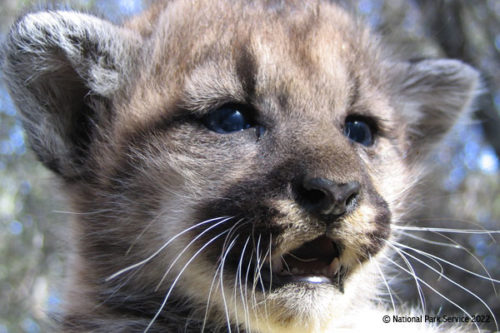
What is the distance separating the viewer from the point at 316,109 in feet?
10.2

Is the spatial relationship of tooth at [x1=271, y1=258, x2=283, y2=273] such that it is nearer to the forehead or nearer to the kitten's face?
the kitten's face

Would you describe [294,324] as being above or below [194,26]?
below

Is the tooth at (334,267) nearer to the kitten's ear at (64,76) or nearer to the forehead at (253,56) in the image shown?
the forehead at (253,56)

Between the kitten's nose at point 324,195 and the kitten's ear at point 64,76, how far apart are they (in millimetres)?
1652

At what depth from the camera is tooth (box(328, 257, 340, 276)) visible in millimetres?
2727

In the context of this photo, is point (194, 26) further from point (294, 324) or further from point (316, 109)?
point (294, 324)

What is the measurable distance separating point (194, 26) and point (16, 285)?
1244 cm

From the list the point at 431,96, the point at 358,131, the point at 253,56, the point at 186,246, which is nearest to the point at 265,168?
the point at 186,246

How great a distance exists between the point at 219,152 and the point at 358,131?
3.68ft

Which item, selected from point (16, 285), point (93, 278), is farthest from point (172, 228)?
point (16, 285)

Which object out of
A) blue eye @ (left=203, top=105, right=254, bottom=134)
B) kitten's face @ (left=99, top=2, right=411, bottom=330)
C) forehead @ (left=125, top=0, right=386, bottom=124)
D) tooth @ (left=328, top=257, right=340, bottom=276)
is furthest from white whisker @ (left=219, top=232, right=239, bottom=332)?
forehead @ (left=125, top=0, right=386, bottom=124)

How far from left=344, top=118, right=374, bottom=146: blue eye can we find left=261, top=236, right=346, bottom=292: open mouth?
1.07 meters

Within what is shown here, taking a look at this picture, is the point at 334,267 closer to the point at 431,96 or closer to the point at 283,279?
the point at 283,279

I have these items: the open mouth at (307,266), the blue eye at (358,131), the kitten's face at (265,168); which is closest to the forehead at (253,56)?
the kitten's face at (265,168)
